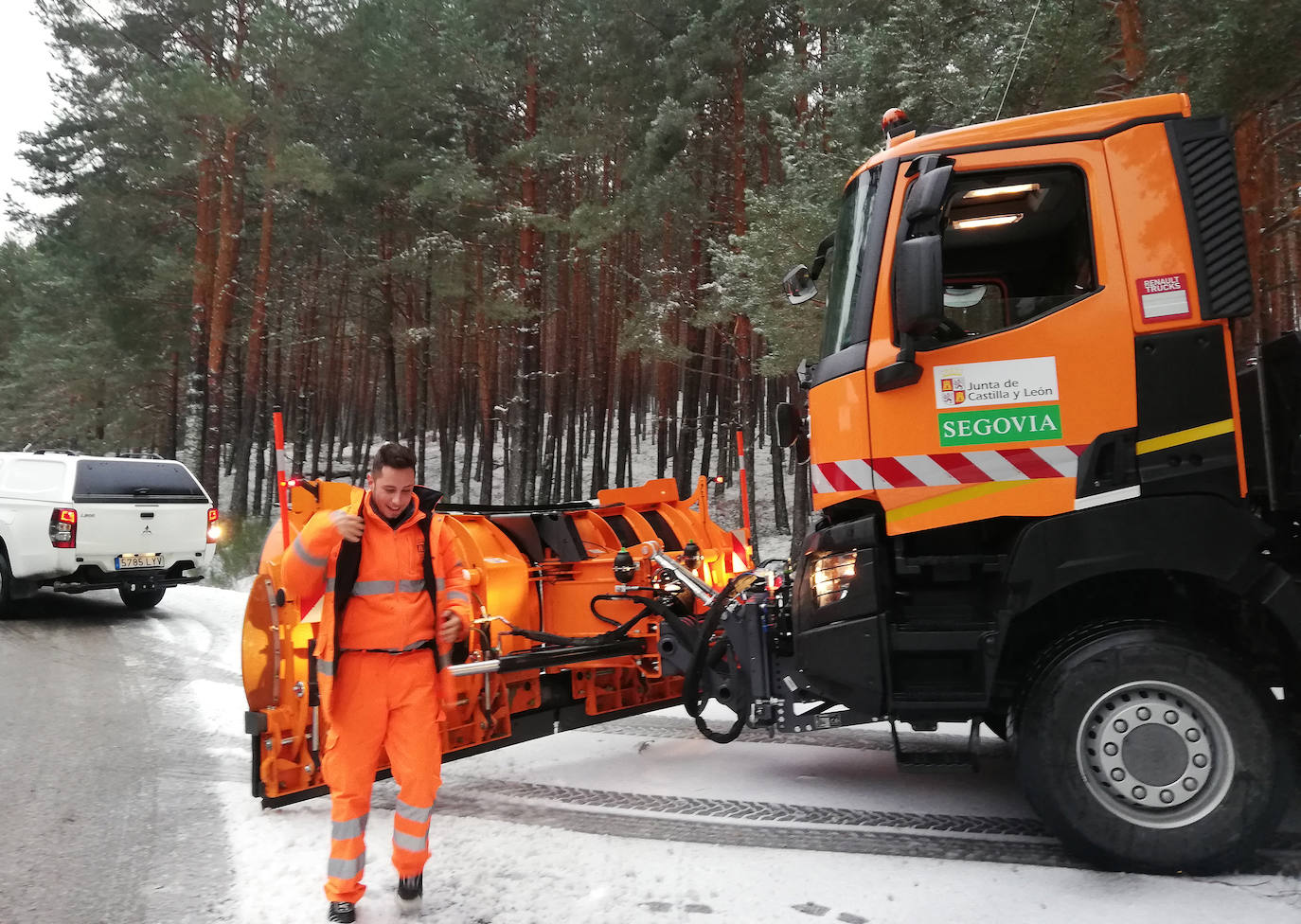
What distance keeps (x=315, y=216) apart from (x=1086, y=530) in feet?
75.6

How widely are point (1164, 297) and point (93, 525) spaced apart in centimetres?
1079

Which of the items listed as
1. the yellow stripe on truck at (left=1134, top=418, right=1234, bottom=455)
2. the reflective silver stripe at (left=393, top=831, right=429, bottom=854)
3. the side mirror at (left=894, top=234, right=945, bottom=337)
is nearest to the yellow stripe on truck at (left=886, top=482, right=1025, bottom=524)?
the yellow stripe on truck at (left=1134, top=418, right=1234, bottom=455)

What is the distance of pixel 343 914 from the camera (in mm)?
3488

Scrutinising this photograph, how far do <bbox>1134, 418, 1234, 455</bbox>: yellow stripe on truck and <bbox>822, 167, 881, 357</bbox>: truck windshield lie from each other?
1.24 m

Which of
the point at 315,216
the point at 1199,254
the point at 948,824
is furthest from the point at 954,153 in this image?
the point at 315,216

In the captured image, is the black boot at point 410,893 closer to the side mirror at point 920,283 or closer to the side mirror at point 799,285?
the side mirror at point 920,283

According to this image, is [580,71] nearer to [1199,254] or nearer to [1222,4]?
[1222,4]

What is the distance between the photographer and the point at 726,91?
18.9 meters

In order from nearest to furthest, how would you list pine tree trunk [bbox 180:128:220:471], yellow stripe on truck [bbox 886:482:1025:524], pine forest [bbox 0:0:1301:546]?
yellow stripe on truck [bbox 886:482:1025:524] < pine forest [bbox 0:0:1301:546] < pine tree trunk [bbox 180:128:220:471]

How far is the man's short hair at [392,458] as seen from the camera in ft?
12.0

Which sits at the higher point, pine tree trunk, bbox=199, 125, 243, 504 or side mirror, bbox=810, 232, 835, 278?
pine tree trunk, bbox=199, 125, 243, 504

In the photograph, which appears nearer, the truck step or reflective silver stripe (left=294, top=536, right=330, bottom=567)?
reflective silver stripe (left=294, top=536, right=330, bottom=567)

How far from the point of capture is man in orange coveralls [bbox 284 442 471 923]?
359 cm

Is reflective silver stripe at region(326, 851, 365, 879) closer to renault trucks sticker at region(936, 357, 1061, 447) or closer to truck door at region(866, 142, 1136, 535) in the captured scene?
truck door at region(866, 142, 1136, 535)
